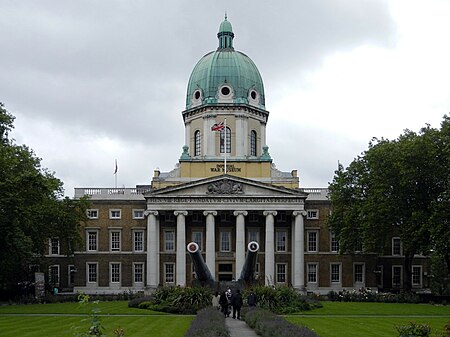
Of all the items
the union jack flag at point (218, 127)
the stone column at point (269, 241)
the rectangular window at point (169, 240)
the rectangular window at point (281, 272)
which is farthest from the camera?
the rectangular window at point (169, 240)

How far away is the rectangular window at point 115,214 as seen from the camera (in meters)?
85.4

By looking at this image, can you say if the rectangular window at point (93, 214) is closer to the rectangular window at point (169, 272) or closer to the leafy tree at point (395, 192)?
the rectangular window at point (169, 272)

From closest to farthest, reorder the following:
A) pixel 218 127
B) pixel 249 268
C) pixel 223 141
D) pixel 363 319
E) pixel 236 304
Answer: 1. pixel 363 319
2. pixel 236 304
3. pixel 249 268
4. pixel 218 127
5. pixel 223 141

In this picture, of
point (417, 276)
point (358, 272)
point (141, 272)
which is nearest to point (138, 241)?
point (141, 272)

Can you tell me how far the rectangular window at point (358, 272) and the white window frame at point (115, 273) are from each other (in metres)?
25.1

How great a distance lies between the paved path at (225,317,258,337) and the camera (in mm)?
32569

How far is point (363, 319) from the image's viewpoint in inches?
1655

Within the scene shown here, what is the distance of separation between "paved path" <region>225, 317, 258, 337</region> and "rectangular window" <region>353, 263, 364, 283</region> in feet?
147

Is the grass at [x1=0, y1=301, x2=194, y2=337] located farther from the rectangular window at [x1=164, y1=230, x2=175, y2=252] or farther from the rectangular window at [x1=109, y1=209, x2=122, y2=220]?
the rectangular window at [x1=109, y1=209, x2=122, y2=220]

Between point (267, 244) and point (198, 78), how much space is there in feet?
69.4

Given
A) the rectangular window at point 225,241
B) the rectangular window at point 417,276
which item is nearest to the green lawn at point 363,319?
the rectangular window at point 225,241

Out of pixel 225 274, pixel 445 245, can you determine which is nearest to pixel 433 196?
pixel 445 245

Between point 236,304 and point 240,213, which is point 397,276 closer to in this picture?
point 240,213

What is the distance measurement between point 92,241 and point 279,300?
4022 cm
